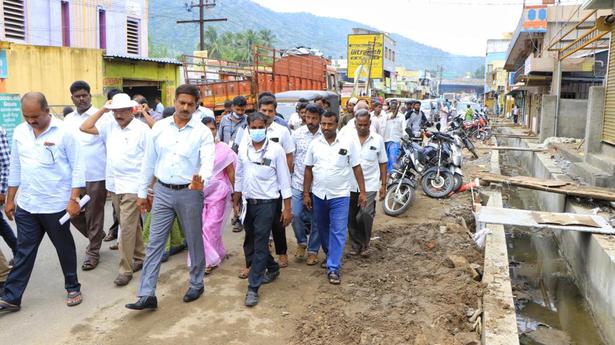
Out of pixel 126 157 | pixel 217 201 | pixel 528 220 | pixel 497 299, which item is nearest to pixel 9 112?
pixel 126 157

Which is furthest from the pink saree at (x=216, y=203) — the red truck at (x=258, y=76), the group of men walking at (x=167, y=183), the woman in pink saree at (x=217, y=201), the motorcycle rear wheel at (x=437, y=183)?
the red truck at (x=258, y=76)

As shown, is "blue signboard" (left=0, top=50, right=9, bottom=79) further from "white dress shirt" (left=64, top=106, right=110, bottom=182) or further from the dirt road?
"white dress shirt" (left=64, top=106, right=110, bottom=182)

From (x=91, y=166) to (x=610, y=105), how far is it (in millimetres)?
9601

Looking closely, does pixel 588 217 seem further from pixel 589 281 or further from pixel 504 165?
pixel 504 165

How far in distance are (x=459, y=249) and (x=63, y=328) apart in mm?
4395

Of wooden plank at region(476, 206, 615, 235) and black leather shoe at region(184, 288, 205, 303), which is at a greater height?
wooden plank at region(476, 206, 615, 235)

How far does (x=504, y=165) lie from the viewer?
17406 mm

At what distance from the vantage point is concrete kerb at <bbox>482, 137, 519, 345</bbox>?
3.78 metres

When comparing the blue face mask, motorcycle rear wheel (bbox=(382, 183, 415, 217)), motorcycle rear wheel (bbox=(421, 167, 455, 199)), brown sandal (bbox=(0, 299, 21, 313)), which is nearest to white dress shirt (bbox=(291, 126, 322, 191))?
the blue face mask

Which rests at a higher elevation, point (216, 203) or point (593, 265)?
point (216, 203)

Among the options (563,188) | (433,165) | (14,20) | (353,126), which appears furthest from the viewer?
(14,20)

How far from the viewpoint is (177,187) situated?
4.13 meters

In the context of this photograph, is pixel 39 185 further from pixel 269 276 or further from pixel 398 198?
pixel 398 198

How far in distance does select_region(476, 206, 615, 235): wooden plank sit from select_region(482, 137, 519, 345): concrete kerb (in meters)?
0.18
